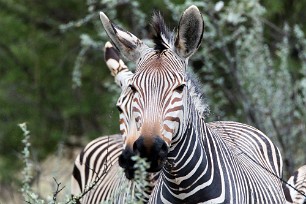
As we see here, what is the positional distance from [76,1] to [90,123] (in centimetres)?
225

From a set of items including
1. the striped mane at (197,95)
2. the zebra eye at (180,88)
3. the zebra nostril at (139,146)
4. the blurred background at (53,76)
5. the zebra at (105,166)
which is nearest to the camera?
the zebra nostril at (139,146)

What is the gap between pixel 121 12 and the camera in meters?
16.7

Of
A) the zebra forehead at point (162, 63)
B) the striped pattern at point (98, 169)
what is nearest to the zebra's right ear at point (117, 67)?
the striped pattern at point (98, 169)

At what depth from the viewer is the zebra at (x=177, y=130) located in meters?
5.46

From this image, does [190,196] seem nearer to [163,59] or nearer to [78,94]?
[163,59]

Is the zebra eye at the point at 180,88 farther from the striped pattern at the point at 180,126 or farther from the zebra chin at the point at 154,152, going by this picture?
the zebra chin at the point at 154,152

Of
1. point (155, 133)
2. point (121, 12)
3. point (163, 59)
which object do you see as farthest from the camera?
point (121, 12)

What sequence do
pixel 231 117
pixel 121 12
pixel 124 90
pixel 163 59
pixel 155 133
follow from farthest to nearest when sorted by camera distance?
pixel 121 12, pixel 231 117, pixel 124 90, pixel 163 59, pixel 155 133

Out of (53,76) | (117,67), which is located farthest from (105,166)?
(53,76)

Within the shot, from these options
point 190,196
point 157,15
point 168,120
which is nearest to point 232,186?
point 190,196

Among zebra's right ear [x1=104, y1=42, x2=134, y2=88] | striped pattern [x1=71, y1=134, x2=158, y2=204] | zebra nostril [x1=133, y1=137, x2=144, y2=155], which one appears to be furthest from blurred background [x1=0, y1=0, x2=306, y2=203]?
zebra nostril [x1=133, y1=137, x2=144, y2=155]

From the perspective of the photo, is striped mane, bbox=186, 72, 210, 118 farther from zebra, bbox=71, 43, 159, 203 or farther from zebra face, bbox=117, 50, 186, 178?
zebra, bbox=71, 43, 159, 203

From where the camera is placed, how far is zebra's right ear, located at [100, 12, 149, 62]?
6.19 metres

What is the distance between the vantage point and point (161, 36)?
5.91 m
